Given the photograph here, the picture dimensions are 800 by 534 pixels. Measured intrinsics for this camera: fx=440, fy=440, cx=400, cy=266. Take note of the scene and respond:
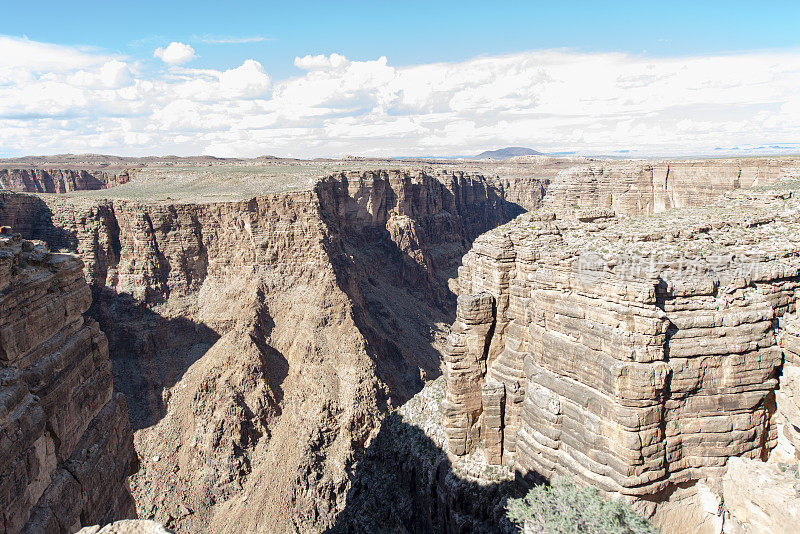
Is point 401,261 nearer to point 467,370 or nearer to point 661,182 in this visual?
point 661,182

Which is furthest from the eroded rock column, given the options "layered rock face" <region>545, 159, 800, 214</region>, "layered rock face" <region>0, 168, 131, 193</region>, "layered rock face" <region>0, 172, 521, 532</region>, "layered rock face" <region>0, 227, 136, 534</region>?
"layered rock face" <region>0, 168, 131, 193</region>

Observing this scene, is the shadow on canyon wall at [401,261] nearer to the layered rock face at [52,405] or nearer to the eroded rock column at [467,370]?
the eroded rock column at [467,370]

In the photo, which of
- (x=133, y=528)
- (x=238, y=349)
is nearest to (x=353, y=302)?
(x=238, y=349)

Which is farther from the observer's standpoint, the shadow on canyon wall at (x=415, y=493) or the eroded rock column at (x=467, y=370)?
the eroded rock column at (x=467, y=370)

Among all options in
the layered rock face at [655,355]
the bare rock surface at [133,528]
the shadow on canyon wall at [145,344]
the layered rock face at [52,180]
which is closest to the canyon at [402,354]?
the layered rock face at [655,355]

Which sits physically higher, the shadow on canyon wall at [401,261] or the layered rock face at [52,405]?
the layered rock face at [52,405]

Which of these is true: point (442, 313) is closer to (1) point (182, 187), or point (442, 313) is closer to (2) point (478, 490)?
(1) point (182, 187)
